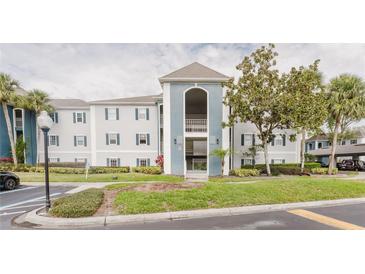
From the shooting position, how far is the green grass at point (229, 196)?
257 inches

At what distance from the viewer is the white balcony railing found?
16023mm

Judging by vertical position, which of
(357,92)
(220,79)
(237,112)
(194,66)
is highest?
(194,66)

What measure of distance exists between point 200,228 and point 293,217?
3.18m

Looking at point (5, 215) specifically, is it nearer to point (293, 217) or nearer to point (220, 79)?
point (293, 217)

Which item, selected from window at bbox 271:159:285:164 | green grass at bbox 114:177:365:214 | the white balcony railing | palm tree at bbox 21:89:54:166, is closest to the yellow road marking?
green grass at bbox 114:177:365:214

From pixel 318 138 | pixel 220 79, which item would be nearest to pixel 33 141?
pixel 220 79

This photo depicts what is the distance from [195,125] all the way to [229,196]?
370 inches

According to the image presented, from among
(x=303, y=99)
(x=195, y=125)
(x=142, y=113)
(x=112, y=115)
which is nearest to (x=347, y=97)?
(x=303, y=99)

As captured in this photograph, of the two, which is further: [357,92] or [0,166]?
[0,166]

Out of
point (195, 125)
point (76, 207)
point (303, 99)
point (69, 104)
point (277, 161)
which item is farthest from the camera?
point (69, 104)

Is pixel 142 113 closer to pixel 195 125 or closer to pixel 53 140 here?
pixel 195 125

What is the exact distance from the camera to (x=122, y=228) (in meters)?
5.23

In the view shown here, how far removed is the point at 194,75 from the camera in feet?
51.6

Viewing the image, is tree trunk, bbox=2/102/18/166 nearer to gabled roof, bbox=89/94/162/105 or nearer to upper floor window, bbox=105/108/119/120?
gabled roof, bbox=89/94/162/105
